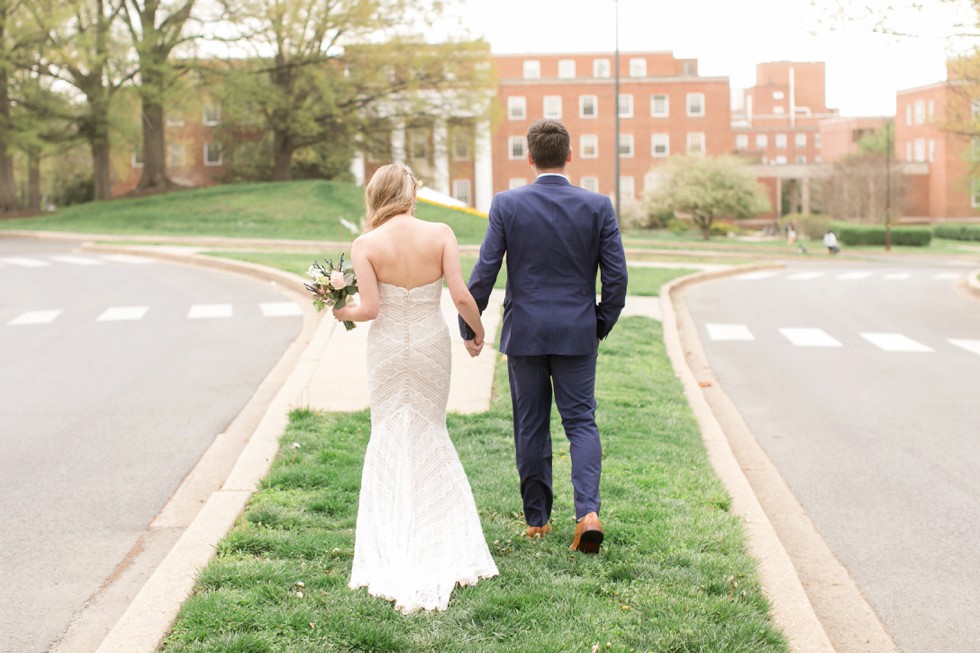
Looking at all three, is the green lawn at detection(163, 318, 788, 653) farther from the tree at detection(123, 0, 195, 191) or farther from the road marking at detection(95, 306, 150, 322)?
the tree at detection(123, 0, 195, 191)

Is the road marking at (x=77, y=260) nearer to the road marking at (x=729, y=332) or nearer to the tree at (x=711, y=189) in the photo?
the road marking at (x=729, y=332)

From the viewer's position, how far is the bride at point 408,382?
15.8 feet

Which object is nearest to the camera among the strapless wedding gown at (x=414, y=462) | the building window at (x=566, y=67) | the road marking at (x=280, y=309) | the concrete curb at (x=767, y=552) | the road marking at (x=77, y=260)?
the concrete curb at (x=767, y=552)

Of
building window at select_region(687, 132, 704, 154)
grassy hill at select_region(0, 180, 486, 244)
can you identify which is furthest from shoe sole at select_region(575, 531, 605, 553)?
building window at select_region(687, 132, 704, 154)

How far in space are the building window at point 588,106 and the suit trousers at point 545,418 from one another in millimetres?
73113

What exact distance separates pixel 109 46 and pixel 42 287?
79.9 feet

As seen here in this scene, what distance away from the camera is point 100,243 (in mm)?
31875

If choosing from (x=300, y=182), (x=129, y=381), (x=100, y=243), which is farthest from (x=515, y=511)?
(x=300, y=182)

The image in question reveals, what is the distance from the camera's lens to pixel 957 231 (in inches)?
2530

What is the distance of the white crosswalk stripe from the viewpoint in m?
15.6

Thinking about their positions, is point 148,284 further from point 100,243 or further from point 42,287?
point 100,243

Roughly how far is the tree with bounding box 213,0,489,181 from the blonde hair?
135ft

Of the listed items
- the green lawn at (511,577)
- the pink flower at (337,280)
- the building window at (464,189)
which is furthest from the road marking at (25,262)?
the building window at (464,189)

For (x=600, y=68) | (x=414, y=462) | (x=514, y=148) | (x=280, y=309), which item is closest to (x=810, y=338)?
(x=280, y=309)
